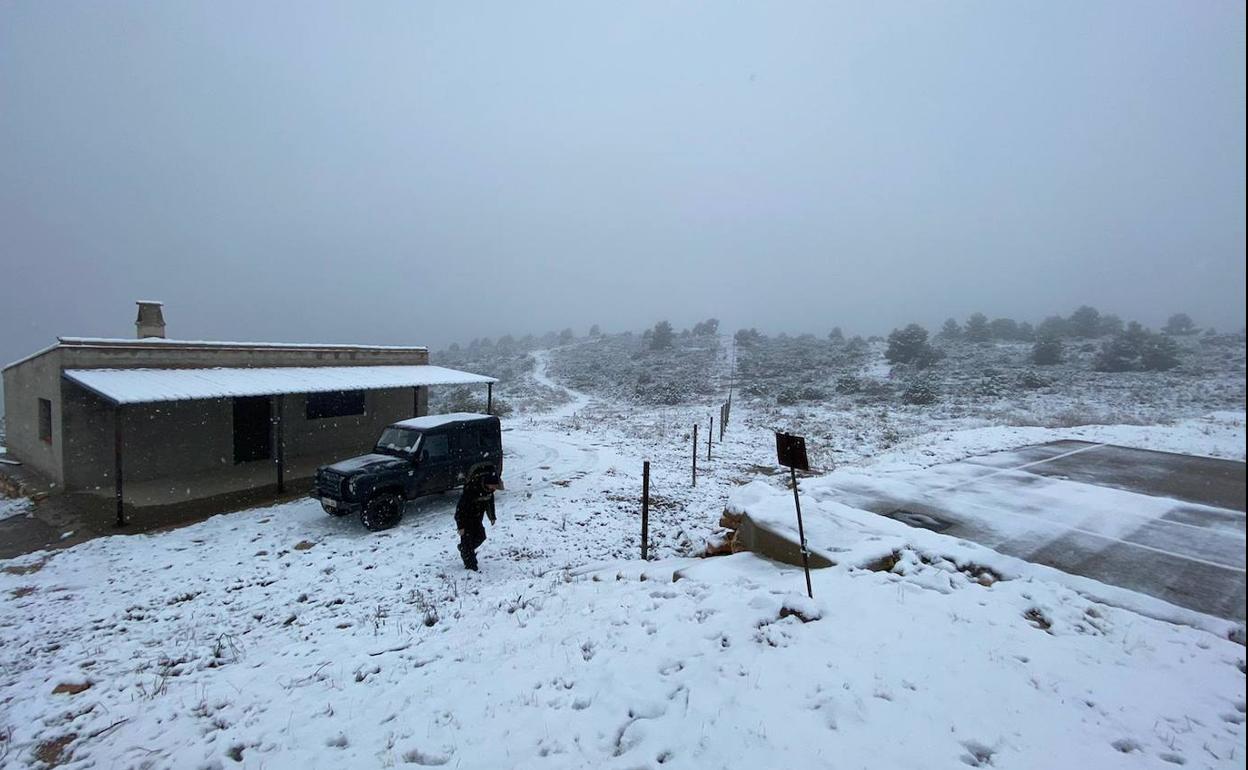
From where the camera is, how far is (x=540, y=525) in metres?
10.5

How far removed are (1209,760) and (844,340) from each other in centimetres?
6724

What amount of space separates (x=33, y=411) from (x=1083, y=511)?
22411 millimetres

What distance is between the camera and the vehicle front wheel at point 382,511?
32.6ft

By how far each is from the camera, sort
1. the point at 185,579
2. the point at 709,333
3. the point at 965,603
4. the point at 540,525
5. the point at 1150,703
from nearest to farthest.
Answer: the point at 1150,703 → the point at 965,603 → the point at 185,579 → the point at 540,525 → the point at 709,333

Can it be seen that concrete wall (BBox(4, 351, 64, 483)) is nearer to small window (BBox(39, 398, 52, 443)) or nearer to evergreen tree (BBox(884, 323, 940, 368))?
small window (BBox(39, 398, 52, 443))

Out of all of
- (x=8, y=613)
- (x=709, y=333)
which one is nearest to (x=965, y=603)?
(x=8, y=613)

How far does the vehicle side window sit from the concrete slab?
25.9ft

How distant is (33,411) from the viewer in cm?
1334

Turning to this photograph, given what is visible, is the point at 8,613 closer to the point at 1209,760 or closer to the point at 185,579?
the point at 185,579

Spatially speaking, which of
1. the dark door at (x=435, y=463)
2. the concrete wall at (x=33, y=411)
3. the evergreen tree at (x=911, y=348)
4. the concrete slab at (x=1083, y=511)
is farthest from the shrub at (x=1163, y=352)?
the evergreen tree at (x=911, y=348)

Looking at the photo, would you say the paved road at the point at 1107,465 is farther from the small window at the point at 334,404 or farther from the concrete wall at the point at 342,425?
the small window at the point at 334,404

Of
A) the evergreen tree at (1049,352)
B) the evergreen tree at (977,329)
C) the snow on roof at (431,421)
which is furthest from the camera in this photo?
the evergreen tree at (977,329)

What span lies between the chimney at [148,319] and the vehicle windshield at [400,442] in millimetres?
10346

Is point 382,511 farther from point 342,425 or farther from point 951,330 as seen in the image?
point 951,330
